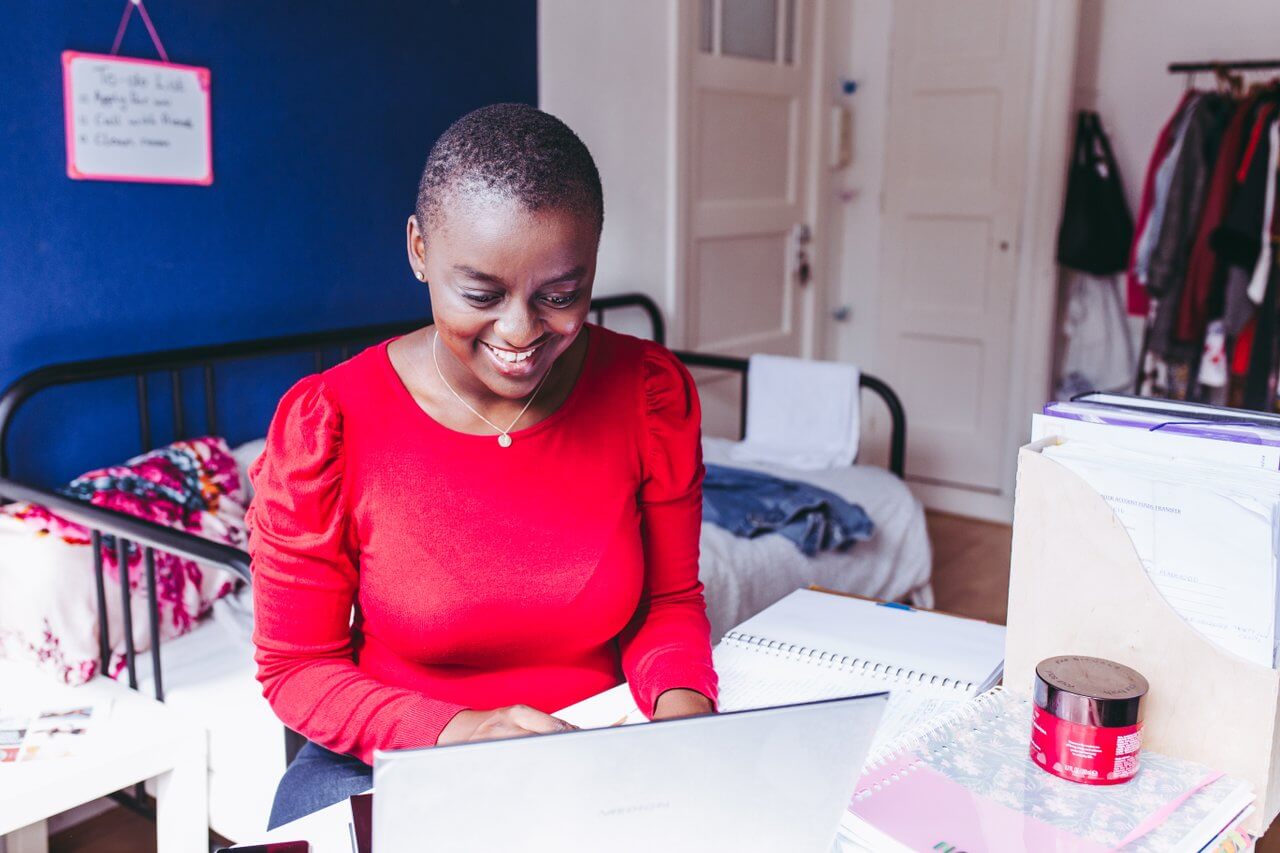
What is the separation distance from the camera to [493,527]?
1150 millimetres

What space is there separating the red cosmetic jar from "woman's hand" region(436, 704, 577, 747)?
0.39 meters

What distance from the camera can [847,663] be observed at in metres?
1.20

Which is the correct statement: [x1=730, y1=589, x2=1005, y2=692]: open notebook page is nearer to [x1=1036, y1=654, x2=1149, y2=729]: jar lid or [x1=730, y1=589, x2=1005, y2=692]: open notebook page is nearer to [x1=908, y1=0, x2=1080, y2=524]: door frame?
[x1=1036, y1=654, x2=1149, y2=729]: jar lid

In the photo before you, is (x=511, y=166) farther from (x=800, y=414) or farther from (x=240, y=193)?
(x=800, y=414)

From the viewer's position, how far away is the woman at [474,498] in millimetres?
1043

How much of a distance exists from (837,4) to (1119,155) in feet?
3.75

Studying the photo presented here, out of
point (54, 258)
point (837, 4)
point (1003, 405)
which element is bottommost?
point (1003, 405)

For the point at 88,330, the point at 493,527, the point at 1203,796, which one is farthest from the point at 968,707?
the point at 88,330

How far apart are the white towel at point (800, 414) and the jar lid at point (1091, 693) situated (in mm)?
2116

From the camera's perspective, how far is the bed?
1.77 m

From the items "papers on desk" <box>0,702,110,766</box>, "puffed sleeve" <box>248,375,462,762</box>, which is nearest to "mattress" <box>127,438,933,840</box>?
"papers on desk" <box>0,702,110,766</box>

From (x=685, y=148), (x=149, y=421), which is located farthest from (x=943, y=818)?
(x=685, y=148)

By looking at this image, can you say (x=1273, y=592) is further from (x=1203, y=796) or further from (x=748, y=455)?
(x=748, y=455)

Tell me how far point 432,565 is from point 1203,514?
2.27ft
